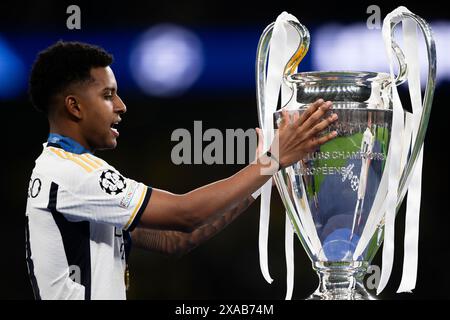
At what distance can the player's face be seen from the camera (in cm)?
193

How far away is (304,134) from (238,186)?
23 cm

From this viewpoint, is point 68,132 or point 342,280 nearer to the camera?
point 342,280

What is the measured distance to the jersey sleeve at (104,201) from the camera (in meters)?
1.80

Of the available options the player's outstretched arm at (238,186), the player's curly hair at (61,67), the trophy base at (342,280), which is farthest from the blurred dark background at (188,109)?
the trophy base at (342,280)

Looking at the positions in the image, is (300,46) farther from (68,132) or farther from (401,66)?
(68,132)

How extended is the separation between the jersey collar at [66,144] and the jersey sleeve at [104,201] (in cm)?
12

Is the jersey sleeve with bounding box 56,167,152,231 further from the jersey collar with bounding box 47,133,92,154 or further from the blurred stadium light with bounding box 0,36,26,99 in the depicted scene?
the blurred stadium light with bounding box 0,36,26,99

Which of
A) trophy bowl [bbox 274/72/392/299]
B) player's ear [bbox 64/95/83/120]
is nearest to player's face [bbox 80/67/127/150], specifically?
player's ear [bbox 64/95/83/120]

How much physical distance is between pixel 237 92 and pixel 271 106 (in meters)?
2.30

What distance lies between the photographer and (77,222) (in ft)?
6.11

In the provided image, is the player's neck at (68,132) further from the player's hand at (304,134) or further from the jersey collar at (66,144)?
the player's hand at (304,134)

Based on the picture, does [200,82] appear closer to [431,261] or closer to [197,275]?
[197,275]

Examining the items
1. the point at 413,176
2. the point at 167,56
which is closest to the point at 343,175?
the point at 413,176
